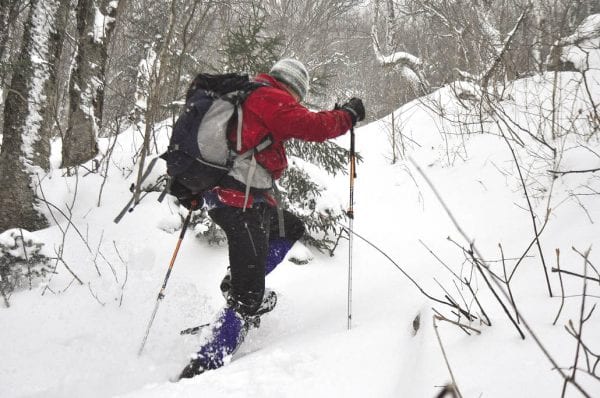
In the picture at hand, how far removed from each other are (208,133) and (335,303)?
1.69m

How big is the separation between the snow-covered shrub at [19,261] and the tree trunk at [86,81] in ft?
5.20

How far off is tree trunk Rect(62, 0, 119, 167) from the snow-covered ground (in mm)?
484

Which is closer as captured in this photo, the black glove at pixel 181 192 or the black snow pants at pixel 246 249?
the black snow pants at pixel 246 249

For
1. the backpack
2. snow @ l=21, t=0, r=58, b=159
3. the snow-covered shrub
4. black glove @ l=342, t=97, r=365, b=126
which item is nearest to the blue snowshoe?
the backpack

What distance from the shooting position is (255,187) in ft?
7.43

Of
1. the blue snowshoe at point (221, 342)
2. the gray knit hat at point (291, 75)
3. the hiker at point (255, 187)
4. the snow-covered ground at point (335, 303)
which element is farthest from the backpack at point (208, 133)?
the snow-covered ground at point (335, 303)

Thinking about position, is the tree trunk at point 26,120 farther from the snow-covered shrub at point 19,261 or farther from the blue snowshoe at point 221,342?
the blue snowshoe at point 221,342

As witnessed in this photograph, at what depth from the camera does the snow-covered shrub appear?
2.88 m

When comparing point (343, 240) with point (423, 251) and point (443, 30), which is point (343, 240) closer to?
point (423, 251)

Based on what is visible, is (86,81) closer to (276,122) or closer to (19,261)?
(19,261)

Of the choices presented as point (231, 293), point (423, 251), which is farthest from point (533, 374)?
point (423, 251)

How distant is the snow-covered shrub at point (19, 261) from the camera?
2877mm

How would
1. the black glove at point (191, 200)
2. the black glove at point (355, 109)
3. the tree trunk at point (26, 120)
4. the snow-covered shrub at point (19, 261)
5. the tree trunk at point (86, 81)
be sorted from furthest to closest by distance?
the tree trunk at point (86, 81) < the tree trunk at point (26, 120) < the snow-covered shrub at point (19, 261) < the black glove at point (191, 200) < the black glove at point (355, 109)

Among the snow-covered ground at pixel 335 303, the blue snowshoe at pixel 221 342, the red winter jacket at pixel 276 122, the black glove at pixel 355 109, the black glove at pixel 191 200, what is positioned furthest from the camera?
the black glove at pixel 191 200
